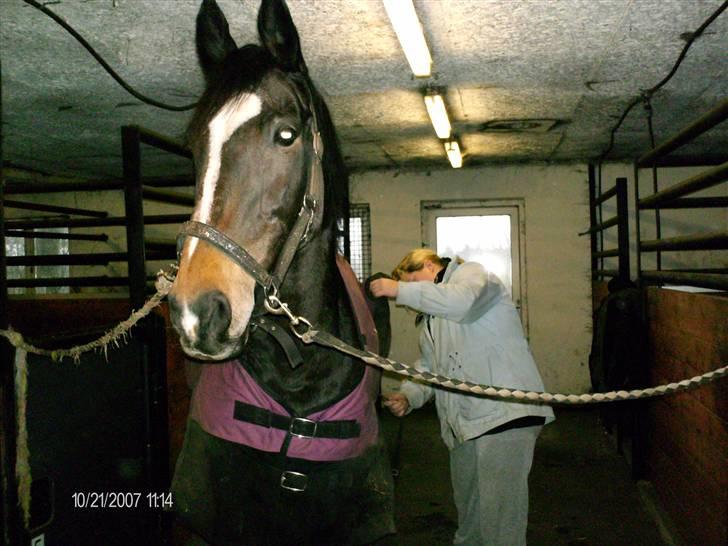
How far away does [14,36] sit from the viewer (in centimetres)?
262

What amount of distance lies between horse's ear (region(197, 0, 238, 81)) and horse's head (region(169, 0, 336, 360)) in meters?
0.20

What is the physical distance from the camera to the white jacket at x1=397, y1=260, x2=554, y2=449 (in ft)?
7.10

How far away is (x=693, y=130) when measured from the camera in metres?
2.33

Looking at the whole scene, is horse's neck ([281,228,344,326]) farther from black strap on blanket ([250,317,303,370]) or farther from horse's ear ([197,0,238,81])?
horse's ear ([197,0,238,81])

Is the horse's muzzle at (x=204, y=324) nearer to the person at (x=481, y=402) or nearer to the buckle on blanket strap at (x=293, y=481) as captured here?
the buckle on blanket strap at (x=293, y=481)

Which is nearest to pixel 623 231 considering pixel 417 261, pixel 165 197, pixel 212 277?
pixel 417 261

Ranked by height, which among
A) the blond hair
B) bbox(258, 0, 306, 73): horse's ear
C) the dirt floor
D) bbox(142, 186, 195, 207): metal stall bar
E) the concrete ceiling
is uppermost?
the concrete ceiling

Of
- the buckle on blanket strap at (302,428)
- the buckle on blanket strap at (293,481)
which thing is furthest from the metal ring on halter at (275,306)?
the buckle on blanket strap at (293,481)

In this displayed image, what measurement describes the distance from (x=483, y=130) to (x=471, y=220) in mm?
1889

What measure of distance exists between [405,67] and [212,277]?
2.46 meters

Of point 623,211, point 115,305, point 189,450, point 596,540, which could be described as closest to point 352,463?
point 189,450

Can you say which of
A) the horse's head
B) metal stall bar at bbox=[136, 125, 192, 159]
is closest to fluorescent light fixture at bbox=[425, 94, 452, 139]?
metal stall bar at bbox=[136, 125, 192, 159]

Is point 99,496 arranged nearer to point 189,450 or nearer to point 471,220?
point 189,450

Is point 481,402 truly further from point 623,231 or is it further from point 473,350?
point 623,231
